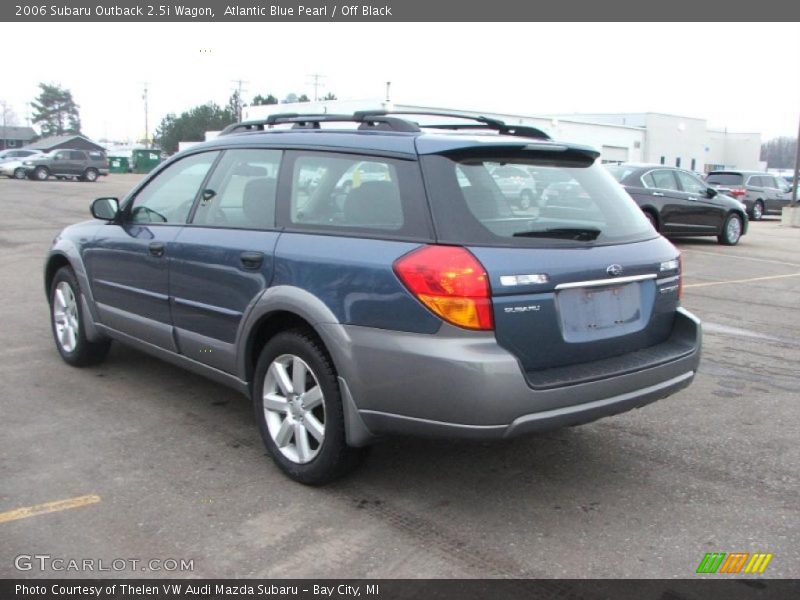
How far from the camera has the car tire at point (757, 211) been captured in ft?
87.4

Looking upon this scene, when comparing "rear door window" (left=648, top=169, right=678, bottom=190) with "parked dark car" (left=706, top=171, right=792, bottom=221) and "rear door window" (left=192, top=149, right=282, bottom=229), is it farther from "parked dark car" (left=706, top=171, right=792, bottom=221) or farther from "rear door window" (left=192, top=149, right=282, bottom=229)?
"rear door window" (left=192, top=149, right=282, bottom=229)

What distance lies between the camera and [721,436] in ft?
15.1

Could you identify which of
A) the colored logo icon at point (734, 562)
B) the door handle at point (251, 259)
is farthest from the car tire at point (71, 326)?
the colored logo icon at point (734, 562)

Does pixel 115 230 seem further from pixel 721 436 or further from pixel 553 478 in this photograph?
pixel 721 436

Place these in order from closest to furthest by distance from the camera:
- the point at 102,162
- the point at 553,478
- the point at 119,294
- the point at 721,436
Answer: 1. the point at 553,478
2. the point at 721,436
3. the point at 119,294
4. the point at 102,162

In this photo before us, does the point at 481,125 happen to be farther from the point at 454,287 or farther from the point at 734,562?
the point at 734,562

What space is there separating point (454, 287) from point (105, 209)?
3.05m

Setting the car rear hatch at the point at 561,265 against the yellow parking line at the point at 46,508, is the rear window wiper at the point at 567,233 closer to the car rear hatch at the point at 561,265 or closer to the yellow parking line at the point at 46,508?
the car rear hatch at the point at 561,265

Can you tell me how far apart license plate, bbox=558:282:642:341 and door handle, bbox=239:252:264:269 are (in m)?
1.55

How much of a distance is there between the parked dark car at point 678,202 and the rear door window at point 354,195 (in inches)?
446

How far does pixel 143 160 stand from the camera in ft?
211

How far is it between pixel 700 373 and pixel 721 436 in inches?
57.2

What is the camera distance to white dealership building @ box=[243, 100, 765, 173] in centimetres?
4928

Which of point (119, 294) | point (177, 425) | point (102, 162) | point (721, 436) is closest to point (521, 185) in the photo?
point (721, 436)
